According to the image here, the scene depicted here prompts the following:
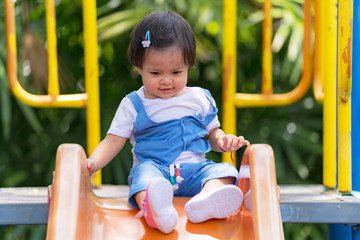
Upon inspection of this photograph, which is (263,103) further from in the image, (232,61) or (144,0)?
(144,0)

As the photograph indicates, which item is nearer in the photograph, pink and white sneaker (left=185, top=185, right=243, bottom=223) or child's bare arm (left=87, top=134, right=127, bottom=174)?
pink and white sneaker (left=185, top=185, right=243, bottom=223)

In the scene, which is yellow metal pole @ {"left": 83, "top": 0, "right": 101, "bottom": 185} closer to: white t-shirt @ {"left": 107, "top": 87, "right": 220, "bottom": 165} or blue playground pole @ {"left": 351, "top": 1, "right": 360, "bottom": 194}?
white t-shirt @ {"left": 107, "top": 87, "right": 220, "bottom": 165}

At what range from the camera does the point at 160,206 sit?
1539 mm

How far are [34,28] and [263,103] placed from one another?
1.53 metres

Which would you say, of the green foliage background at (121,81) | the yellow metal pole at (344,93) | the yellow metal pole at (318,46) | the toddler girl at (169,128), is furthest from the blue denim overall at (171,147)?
the green foliage background at (121,81)

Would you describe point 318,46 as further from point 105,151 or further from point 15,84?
point 15,84

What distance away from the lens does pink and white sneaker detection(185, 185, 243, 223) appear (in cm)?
157

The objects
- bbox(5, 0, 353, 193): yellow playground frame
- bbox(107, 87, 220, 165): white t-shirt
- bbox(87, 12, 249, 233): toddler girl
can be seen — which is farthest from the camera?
bbox(5, 0, 353, 193): yellow playground frame

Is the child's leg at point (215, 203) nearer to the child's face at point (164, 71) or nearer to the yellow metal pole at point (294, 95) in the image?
the child's face at point (164, 71)

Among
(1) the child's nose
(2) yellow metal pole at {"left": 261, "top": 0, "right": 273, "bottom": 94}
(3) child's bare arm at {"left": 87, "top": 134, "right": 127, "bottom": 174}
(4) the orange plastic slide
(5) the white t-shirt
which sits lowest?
(4) the orange plastic slide

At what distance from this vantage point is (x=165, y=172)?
180cm

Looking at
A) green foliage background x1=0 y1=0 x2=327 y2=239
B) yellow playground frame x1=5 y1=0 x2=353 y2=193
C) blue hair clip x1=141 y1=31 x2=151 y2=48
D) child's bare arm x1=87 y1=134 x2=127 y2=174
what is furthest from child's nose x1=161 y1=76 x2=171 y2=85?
green foliage background x1=0 y1=0 x2=327 y2=239

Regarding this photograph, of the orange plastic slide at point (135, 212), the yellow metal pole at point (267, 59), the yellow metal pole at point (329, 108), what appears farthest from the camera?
the yellow metal pole at point (267, 59)

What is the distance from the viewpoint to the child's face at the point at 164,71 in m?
1.74
